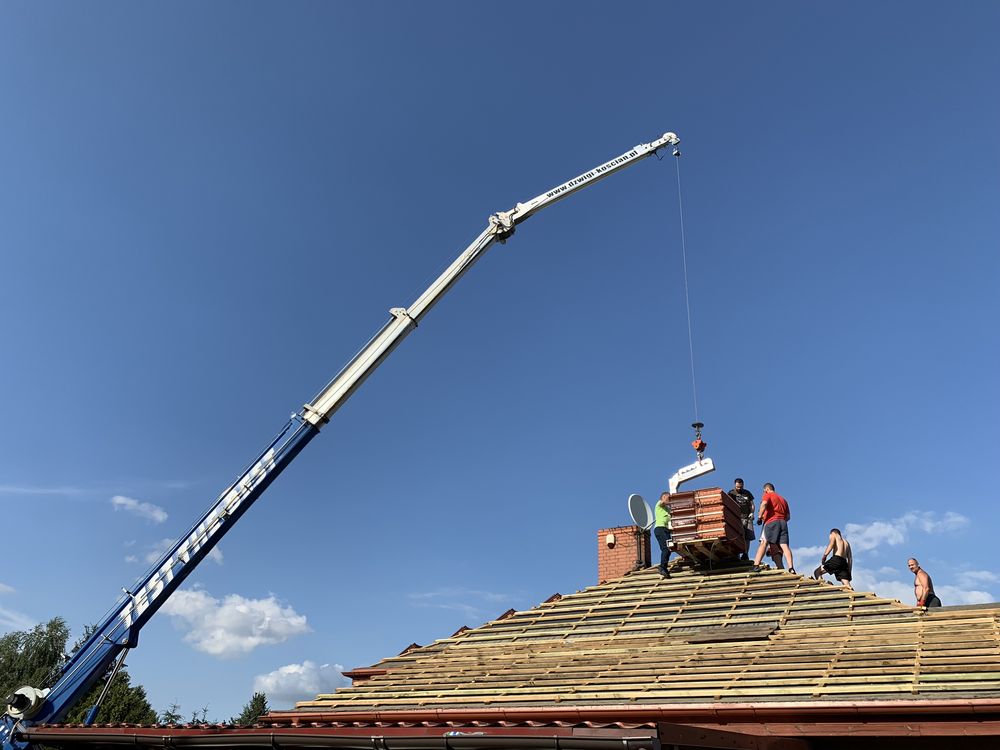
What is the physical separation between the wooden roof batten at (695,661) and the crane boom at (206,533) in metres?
4.50

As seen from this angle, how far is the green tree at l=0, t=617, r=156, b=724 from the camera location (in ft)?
138

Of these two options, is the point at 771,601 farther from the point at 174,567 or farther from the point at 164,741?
the point at 174,567

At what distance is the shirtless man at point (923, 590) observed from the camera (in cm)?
959

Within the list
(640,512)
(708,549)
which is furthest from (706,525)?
(640,512)

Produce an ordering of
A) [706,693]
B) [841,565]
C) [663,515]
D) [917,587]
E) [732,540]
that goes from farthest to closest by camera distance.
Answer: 1. [663,515]
2. [732,540]
3. [841,565]
4. [917,587]
5. [706,693]

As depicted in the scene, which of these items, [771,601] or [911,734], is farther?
[771,601]

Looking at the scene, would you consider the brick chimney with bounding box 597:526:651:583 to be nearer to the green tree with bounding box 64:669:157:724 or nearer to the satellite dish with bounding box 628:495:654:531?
the satellite dish with bounding box 628:495:654:531

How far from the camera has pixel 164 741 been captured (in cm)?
824

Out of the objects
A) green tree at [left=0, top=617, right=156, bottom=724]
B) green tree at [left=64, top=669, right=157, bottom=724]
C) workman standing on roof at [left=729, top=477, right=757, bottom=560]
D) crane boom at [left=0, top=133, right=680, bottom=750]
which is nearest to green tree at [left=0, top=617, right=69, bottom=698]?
green tree at [left=0, top=617, right=156, bottom=724]

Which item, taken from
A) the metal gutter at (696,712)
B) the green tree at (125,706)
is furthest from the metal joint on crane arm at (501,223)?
the green tree at (125,706)

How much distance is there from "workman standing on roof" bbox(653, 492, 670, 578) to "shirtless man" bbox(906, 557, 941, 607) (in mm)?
4460

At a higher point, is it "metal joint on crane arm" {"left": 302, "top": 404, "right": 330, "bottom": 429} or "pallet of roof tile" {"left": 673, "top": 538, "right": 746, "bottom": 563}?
"metal joint on crane arm" {"left": 302, "top": 404, "right": 330, "bottom": 429}

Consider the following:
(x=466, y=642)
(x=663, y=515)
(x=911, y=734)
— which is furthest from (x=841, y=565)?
(x=466, y=642)

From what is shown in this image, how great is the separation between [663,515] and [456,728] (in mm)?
8670
